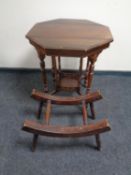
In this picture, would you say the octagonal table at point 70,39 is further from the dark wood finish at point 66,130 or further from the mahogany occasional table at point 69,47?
the dark wood finish at point 66,130

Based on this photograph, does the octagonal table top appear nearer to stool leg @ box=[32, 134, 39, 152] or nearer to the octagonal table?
the octagonal table

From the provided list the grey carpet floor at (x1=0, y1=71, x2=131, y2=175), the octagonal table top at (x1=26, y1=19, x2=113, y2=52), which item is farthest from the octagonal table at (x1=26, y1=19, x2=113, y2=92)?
the grey carpet floor at (x1=0, y1=71, x2=131, y2=175)

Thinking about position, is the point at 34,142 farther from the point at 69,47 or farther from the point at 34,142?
the point at 69,47

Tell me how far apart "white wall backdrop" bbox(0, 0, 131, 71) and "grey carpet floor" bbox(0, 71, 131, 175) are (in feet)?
1.20

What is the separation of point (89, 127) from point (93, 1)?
113cm

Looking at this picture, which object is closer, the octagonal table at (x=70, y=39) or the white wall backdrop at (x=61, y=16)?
the octagonal table at (x=70, y=39)

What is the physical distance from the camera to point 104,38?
4.56 ft

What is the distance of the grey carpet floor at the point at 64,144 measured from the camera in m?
1.28

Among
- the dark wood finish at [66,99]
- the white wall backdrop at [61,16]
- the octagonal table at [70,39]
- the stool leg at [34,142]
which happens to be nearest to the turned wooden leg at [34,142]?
the stool leg at [34,142]

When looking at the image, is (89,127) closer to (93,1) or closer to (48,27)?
(48,27)

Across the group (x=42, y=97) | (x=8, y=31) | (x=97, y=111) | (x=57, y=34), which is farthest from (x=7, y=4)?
(x=97, y=111)

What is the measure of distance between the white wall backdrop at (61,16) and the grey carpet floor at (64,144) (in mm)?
367

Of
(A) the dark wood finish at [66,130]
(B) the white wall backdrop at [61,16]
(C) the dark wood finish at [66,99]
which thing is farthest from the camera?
(B) the white wall backdrop at [61,16]

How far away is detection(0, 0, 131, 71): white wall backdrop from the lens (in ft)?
5.91
